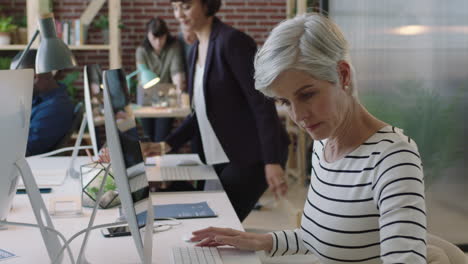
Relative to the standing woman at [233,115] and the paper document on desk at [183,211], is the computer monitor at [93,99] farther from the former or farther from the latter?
the paper document on desk at [183,211]

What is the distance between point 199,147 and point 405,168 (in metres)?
1.75

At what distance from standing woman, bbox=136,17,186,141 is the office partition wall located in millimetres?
3425

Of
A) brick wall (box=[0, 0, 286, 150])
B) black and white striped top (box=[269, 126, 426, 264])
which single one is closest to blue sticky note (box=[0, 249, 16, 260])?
black and white striped top (box=[269, 126, 426, 264])

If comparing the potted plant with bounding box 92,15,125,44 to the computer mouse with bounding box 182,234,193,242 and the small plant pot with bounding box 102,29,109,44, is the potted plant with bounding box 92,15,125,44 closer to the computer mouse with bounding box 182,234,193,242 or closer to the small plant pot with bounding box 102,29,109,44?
the small plant pot with bounding box 102,29,109,44

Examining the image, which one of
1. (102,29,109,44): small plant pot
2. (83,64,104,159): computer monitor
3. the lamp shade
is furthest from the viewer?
(102,29,109,44): small plant pot

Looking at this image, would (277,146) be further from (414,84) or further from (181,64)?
(181,64)

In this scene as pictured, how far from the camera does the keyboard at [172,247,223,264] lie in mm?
1645

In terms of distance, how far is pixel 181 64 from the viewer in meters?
7.18

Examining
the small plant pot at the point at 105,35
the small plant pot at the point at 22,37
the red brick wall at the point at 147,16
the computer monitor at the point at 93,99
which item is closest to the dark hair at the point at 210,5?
the computer monitor at the point at 93,99

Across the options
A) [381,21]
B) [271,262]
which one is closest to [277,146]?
[271,262]

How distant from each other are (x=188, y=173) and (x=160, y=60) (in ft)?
14.8

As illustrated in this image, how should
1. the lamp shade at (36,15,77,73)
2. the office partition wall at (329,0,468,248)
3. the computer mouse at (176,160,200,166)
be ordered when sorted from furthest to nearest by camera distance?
the office partition wall at (329,0,468,248), the computer mouse at (176,160,200,166), the lamp shade at (36,15,77,73)

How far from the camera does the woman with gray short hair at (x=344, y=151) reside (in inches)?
52.7

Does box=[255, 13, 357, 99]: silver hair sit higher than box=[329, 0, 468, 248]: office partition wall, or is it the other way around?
box=[255, 13, 357, 99]: silver hair
